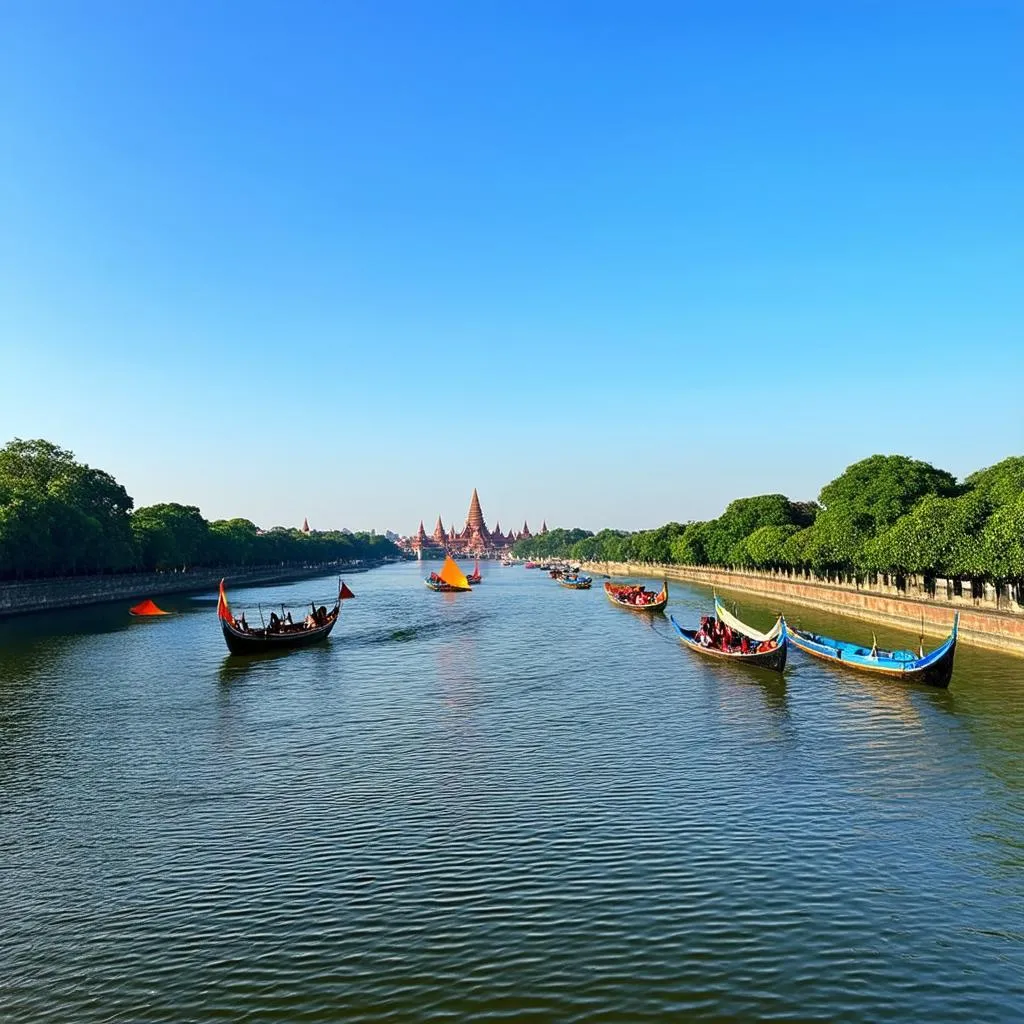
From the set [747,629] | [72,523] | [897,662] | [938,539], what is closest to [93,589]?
[72,523]

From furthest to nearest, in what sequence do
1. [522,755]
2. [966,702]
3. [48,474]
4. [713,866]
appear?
[48,474] < [966,702] < [522,755] < [713,866]

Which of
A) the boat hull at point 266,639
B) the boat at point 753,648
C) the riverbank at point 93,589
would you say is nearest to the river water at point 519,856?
the boat at point 753,648

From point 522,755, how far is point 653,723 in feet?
26.1

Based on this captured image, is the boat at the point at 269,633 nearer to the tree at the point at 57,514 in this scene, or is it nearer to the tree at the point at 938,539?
the tree at the point at 57,514

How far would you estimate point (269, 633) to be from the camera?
218 feet

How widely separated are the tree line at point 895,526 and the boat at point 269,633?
4921 centimetres

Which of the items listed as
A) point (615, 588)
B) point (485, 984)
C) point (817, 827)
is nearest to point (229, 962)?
point (485, 984)

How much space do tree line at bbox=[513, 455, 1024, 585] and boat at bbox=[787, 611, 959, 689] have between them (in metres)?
12.9

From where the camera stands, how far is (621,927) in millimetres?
17016

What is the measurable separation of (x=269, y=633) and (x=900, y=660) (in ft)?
146

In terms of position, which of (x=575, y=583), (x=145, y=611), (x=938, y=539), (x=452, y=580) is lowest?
(x=145, y=611)

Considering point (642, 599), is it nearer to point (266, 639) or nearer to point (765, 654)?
point (266, 639)

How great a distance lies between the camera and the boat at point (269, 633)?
6212 centimetres

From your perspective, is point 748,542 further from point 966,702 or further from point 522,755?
point 522,755
